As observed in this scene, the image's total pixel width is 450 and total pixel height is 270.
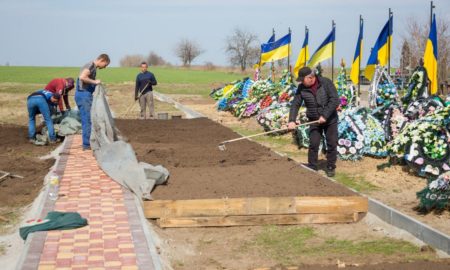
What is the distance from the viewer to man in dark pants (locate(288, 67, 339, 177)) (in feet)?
33.1

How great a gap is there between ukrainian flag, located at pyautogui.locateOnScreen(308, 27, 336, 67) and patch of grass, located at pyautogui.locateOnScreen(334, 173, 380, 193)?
10012 mm

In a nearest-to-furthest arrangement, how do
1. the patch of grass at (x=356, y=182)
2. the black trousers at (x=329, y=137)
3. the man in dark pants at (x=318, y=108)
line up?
the patch of grass at (x=356, y=182) → the man in dark pants at (x=318, y=108) → the black trousers at (x=329, y=137)

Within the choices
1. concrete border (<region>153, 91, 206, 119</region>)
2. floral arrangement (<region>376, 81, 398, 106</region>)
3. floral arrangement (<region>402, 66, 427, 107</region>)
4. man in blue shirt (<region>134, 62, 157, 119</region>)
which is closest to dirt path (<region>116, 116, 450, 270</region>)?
floral arrangement (<region>402, 66, 427, 107</region>)

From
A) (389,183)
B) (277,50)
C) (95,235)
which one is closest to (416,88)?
(389,183)

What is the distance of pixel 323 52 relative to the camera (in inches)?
800

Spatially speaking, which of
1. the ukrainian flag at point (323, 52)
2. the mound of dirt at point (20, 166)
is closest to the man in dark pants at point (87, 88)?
the mound of dirt at point (20, 166)

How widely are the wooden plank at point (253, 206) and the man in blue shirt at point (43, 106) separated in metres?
6.95

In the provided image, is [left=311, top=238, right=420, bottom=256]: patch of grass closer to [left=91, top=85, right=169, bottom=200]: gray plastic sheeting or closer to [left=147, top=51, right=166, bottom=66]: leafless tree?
[left=91, top=85, right=169, bottom=200]: gray plastic sheeting

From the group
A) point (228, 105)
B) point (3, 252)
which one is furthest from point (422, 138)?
point (228, 105)

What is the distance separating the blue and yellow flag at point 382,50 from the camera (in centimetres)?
1775

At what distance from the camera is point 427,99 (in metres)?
11.9

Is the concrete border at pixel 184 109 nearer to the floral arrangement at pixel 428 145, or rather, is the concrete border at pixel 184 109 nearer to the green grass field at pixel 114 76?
the floral arrangement at pixel 428 145

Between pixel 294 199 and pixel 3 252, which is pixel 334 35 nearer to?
pixel 294 199

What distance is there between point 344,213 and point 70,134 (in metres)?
8.63
